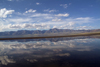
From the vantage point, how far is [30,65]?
7.86 m

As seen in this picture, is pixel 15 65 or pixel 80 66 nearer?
pixel 80 66

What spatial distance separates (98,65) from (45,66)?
16.3ft

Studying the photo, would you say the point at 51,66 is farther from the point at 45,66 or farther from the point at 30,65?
the point at 30,65

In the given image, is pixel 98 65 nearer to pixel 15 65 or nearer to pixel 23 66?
pixel 23 66

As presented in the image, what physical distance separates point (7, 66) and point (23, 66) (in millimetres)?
1655

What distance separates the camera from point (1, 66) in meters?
7.92

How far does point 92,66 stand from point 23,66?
6532mm

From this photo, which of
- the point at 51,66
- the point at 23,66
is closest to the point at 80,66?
the point at 51,66

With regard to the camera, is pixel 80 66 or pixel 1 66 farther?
pixel 1 66

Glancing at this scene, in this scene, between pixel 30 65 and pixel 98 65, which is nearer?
pixel 98 65

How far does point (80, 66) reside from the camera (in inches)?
287

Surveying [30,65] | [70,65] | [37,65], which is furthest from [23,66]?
[70,65]

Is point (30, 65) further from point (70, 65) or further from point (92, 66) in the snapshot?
point (92, 66)

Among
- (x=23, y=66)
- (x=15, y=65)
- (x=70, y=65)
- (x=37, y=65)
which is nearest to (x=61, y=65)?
(x=70, y=65)
